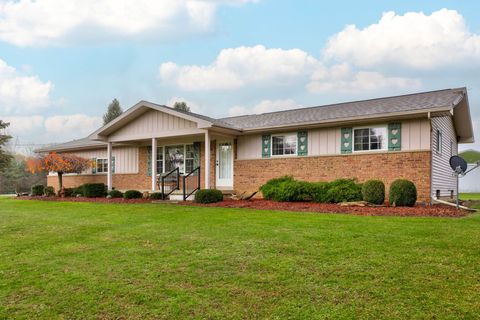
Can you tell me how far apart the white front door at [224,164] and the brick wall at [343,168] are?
0.42 m

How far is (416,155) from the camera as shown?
37.0 feet

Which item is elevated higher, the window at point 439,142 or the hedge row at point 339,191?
the window at point 439,142

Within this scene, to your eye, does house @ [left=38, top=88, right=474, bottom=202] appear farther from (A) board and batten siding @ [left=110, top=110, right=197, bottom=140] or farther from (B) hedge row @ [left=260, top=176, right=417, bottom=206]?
(B) hedge row @ [left=260, top=176, right=417, bottom=206]

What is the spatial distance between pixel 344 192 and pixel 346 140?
2.23 metres

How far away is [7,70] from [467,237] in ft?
82.5

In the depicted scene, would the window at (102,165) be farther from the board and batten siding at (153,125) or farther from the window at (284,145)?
the window at (284,145)

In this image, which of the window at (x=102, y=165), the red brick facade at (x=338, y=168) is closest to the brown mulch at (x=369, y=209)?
the red brick facade at (x=338, y=168)

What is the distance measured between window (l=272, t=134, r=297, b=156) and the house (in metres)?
0.04

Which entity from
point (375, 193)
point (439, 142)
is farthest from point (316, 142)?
point (439, 142)

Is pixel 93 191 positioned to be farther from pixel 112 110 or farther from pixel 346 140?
pixel 112 110

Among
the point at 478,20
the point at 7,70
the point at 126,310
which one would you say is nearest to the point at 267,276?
the point at 126,310

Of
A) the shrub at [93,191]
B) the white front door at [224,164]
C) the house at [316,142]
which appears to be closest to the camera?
the house at [316,142]

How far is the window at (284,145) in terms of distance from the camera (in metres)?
13.9

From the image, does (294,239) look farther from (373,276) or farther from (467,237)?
(467,237)
